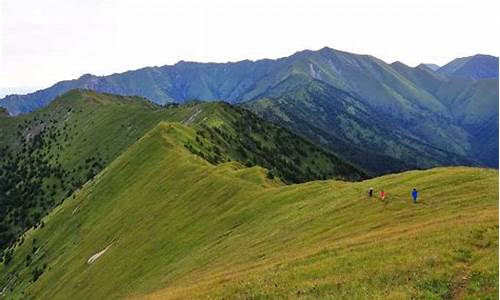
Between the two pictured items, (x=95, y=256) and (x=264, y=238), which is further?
(x=95, y=256)

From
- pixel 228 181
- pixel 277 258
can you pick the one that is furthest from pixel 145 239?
pixel 277 258

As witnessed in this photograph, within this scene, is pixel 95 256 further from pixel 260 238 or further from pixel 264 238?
pixel 264 238

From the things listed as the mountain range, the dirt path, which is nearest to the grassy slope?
the mountain range

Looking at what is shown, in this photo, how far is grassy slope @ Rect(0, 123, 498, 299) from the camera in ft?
117

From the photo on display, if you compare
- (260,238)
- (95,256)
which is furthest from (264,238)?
(95,256)

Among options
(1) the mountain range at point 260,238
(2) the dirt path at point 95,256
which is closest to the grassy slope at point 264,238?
(1) the mountain range at point 260,238

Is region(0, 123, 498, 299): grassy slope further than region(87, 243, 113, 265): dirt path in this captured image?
No

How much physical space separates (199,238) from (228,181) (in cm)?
1630

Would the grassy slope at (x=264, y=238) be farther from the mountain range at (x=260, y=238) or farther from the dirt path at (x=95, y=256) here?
the dirt path at (x=95, y=256)

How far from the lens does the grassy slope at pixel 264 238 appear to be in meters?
35.7

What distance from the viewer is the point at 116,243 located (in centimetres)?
9794

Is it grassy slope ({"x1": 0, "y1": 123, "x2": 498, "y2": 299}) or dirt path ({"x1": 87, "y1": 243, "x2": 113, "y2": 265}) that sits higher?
grassy slope ({"x1": 0, "y1": 123, "x2": 498, "y2": 299})

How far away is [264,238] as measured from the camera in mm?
62000

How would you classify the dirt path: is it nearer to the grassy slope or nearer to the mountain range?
the mountain range
